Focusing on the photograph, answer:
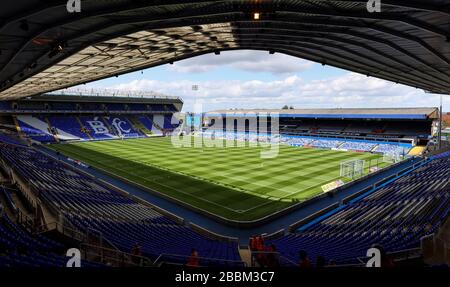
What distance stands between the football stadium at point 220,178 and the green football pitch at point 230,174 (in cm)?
22

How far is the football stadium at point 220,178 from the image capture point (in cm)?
960

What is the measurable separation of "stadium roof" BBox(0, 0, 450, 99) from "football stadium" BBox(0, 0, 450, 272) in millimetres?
69

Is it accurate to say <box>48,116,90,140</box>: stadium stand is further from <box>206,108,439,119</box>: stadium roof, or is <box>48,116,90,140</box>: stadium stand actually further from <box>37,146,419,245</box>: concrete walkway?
<box>37,146,419,245</box>: concrete walkway

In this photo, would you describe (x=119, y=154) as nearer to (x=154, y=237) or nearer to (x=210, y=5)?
(x=154, y=237)

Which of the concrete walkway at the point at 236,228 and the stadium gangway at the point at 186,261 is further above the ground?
the stadium gangway at the point at 186,261

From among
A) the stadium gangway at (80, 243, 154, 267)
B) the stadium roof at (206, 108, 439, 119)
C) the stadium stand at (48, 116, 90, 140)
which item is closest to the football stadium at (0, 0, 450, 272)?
the stadium gangway at (80, 243, 154, 267)

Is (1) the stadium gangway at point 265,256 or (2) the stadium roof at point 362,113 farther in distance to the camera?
(2) the stadium roof at point 362,113

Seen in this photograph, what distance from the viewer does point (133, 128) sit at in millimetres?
74938

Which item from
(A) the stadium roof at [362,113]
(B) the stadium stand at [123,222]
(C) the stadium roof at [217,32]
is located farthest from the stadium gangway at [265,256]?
(A) the stadium roof at [362,113]

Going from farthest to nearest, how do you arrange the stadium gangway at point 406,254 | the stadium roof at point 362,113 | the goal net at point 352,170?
the stadium roof at point 362,113 < the goal net at point 352,170 < the stadium gangway at point 406,254

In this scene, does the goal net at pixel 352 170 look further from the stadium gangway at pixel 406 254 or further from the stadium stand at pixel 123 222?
the stadium gangway at pixel 406 254

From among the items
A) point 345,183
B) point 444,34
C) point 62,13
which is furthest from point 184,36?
point 345,183

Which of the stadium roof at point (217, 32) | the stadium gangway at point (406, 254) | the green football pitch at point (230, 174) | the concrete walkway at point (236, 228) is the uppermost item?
the stadium roof at point (217, 32)

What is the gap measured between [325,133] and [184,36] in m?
52.4
